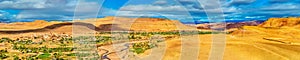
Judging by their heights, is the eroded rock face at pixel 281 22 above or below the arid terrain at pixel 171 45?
above

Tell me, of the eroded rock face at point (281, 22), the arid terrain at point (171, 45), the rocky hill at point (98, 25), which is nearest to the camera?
the arid terrain at point (171, 45)

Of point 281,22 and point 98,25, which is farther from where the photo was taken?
point 98,25

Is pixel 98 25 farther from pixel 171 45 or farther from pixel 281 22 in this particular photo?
pixel 171 45

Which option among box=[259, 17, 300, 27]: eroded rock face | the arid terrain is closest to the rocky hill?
the arid terrain

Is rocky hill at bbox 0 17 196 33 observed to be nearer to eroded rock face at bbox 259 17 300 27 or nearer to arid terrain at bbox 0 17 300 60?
arid terrain at bbox 0 17 300 60

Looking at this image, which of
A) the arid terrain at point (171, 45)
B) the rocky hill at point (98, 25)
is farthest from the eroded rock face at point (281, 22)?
the rocky hill at point (98, 25)

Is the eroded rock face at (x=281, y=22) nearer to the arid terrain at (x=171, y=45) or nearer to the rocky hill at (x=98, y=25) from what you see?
the arid terrain at (x=171, y=45)

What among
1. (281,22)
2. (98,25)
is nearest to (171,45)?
(281,22)

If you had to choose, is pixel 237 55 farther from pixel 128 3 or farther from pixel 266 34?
pixel 266 34

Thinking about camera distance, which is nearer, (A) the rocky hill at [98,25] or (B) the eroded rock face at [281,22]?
(B) the eroded rock face at [281,22]

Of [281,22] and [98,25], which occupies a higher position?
[98,25]

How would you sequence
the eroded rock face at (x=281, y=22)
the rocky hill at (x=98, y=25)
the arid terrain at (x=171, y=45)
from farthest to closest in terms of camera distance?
the rocky hill at (x=98, y=25) → the eroded rock face at (x=281, y=22) → the arid terrain at (x=171, y=45)
